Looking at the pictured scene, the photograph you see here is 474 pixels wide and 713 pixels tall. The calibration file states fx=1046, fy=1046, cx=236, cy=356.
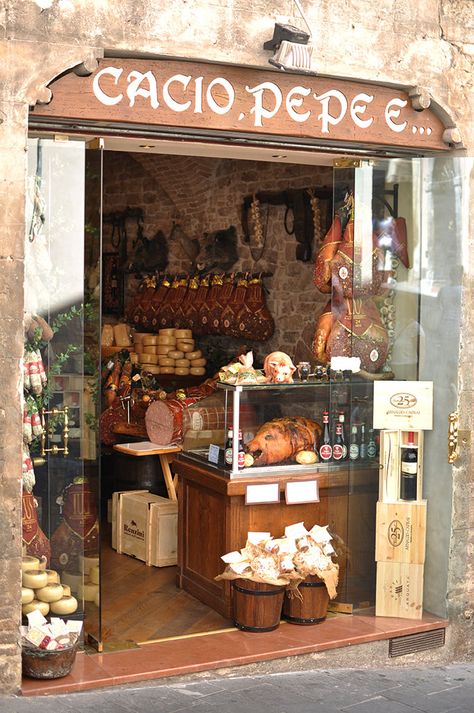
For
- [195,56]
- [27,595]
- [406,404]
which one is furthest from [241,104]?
[27,595]

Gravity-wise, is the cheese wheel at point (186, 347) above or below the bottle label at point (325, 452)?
above

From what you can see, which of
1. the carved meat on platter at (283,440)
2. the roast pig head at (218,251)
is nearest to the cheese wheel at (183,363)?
the roast pig head at (218,251)

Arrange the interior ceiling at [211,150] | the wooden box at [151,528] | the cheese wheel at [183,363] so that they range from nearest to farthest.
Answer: the interior ceiling at [211,150] → the wooden box at [151,528] → the cheese wheel at [183,363]

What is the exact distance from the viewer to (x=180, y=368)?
11266 mm

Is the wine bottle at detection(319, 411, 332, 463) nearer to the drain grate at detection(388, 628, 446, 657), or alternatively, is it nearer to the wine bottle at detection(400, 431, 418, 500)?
the wine bottle at detection(400, 431, 418, 500)

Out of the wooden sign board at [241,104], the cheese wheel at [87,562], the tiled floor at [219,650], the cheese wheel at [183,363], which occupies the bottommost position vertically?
the tiled floor at [219,650]

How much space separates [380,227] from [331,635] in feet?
8.61

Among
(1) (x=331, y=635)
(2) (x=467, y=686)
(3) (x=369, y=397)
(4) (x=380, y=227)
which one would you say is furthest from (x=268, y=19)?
(2) (x=467, y=686)

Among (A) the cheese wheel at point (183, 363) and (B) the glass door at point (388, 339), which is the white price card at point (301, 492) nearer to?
(B) the glass door at point (388, 339)

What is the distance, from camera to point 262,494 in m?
6.64

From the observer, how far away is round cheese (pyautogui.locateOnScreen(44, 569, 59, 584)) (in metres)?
5.80

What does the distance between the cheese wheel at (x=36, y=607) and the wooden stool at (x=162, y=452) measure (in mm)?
2428

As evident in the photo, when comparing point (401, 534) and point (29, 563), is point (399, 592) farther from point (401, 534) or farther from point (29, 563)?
point (29, 563)

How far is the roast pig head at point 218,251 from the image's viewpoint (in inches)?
427
